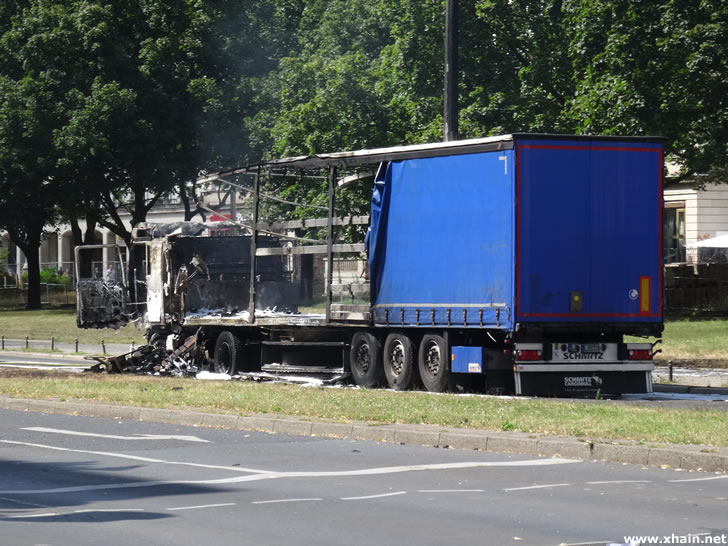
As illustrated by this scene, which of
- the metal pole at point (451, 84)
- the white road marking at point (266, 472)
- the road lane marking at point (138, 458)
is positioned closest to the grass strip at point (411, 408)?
the white road marking at point (266, 472)

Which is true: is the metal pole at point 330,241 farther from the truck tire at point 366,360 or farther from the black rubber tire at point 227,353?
the black rubber tire at point 227,353

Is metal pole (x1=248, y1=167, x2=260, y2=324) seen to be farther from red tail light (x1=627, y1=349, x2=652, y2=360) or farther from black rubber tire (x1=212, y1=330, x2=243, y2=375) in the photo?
red tail light (x1=627, y1=349, x2=652, y2=360)

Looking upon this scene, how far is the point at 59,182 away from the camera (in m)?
53.2

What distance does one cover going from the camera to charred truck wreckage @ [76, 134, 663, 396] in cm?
1886

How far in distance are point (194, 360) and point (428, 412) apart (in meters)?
10.4

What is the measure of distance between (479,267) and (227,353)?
6.44 metres

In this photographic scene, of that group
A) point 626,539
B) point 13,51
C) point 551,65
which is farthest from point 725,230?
point 626,539

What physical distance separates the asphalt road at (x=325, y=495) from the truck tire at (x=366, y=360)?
6886mm

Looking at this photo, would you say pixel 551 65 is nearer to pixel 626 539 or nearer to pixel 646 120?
pixel 646 120

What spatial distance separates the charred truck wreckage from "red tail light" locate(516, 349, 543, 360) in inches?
0.8

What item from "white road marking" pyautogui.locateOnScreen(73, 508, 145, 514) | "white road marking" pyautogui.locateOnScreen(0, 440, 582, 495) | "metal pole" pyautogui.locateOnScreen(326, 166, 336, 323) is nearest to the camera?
"white road marking" pyautogui.locateOnScreen(73, 508, 145, 514)

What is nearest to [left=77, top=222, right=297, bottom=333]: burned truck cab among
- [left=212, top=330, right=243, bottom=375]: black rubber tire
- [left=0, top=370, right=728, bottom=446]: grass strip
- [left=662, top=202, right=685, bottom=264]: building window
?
[left=212, top=330, right=243, bottom=375]: black rubber tire

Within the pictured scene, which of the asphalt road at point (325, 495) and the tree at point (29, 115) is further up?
the tree at point (29, 115)

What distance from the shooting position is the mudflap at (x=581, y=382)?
18.9m
